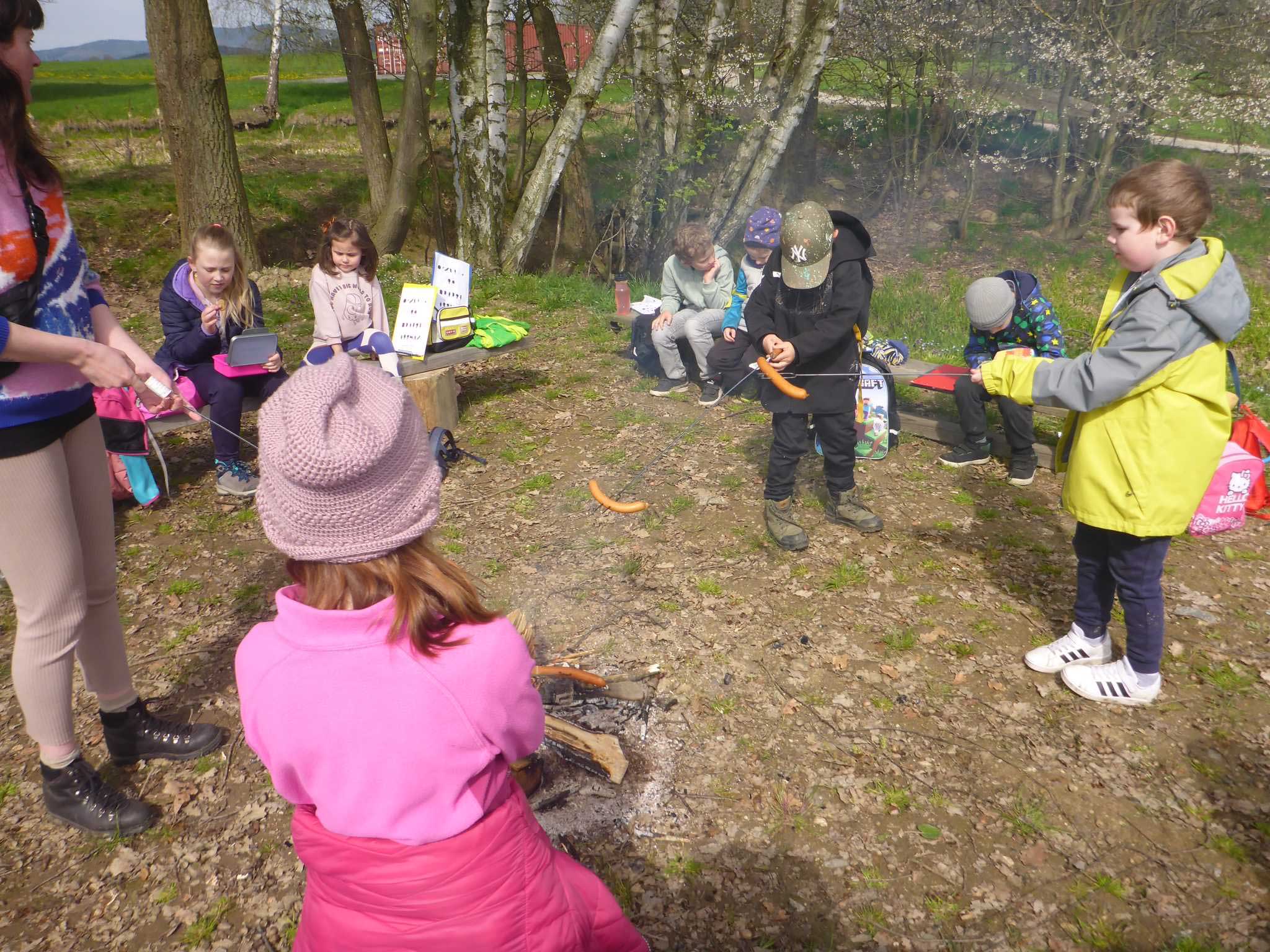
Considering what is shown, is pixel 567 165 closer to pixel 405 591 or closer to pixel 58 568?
pixel 58 568

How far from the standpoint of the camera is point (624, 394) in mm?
6789

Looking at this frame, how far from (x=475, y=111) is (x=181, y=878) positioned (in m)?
8.43

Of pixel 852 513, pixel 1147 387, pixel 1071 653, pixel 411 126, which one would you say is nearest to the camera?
pixel 1147 387

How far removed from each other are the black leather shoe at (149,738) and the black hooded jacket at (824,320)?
301cm

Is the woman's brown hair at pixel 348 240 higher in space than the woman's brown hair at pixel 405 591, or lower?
higher

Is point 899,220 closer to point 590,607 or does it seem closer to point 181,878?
point 590,607

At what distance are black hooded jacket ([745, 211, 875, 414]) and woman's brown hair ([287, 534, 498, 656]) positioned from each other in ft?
9.85

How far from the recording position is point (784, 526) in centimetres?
459

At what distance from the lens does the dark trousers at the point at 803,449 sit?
4551 mm

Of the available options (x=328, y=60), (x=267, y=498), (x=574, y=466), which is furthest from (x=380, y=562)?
(x=328, y=60)

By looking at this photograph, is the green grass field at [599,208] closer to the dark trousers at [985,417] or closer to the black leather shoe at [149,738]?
the dark trousers at [985,417]

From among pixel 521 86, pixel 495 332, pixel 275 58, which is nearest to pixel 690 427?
pixel 495 332

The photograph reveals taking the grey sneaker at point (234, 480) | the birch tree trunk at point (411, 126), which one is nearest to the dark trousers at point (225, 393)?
the grey sneaker at point (234, 480)

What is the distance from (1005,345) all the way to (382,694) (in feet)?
15.8
